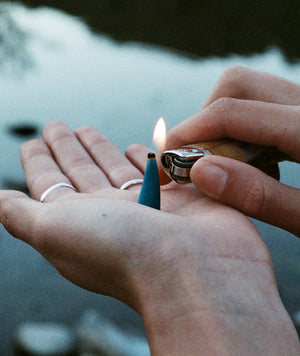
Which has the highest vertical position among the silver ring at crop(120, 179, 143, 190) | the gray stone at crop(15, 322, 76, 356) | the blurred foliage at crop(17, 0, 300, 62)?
the blurred foliage at crop(17, 0, 300, 62)

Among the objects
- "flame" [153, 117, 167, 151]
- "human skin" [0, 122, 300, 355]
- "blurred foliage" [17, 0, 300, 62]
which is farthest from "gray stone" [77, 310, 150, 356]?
"blurred foliage" [17, 0, 300, 62]

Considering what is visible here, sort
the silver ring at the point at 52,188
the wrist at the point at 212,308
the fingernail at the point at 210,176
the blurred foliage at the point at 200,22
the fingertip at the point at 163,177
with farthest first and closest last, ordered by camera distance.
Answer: the blurred foliage at the point at 200,22 → the silver ring at the point at 52,188 → the fingertip at the point at 163,177 → the fingernail at the point at 210,176 → the wrist at the point at 212,308

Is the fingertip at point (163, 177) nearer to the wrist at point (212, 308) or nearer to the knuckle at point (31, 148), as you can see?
the wrist at point (212, 308)

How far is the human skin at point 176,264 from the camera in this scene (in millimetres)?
636

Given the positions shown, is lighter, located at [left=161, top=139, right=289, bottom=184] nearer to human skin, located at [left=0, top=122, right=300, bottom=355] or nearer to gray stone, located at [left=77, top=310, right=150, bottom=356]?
human skin, located at [left=0, top=122, right=300, bottom=355]

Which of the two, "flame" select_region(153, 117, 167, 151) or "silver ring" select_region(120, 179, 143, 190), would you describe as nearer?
"flame" select_region(153, 117, 167, 151)

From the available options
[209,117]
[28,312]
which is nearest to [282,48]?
[209,117]

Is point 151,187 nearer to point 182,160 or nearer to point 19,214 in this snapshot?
point 182,160

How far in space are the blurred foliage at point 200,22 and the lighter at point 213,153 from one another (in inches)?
51.8

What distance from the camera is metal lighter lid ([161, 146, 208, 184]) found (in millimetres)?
891

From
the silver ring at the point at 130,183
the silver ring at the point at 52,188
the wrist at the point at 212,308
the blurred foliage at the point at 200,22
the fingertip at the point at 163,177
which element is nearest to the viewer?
the wrist at the point at 212,308

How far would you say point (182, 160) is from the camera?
89 cm

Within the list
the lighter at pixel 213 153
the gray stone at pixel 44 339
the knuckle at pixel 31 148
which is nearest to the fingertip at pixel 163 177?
the lighter at pixel 213 153

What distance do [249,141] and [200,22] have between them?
1.84 m
